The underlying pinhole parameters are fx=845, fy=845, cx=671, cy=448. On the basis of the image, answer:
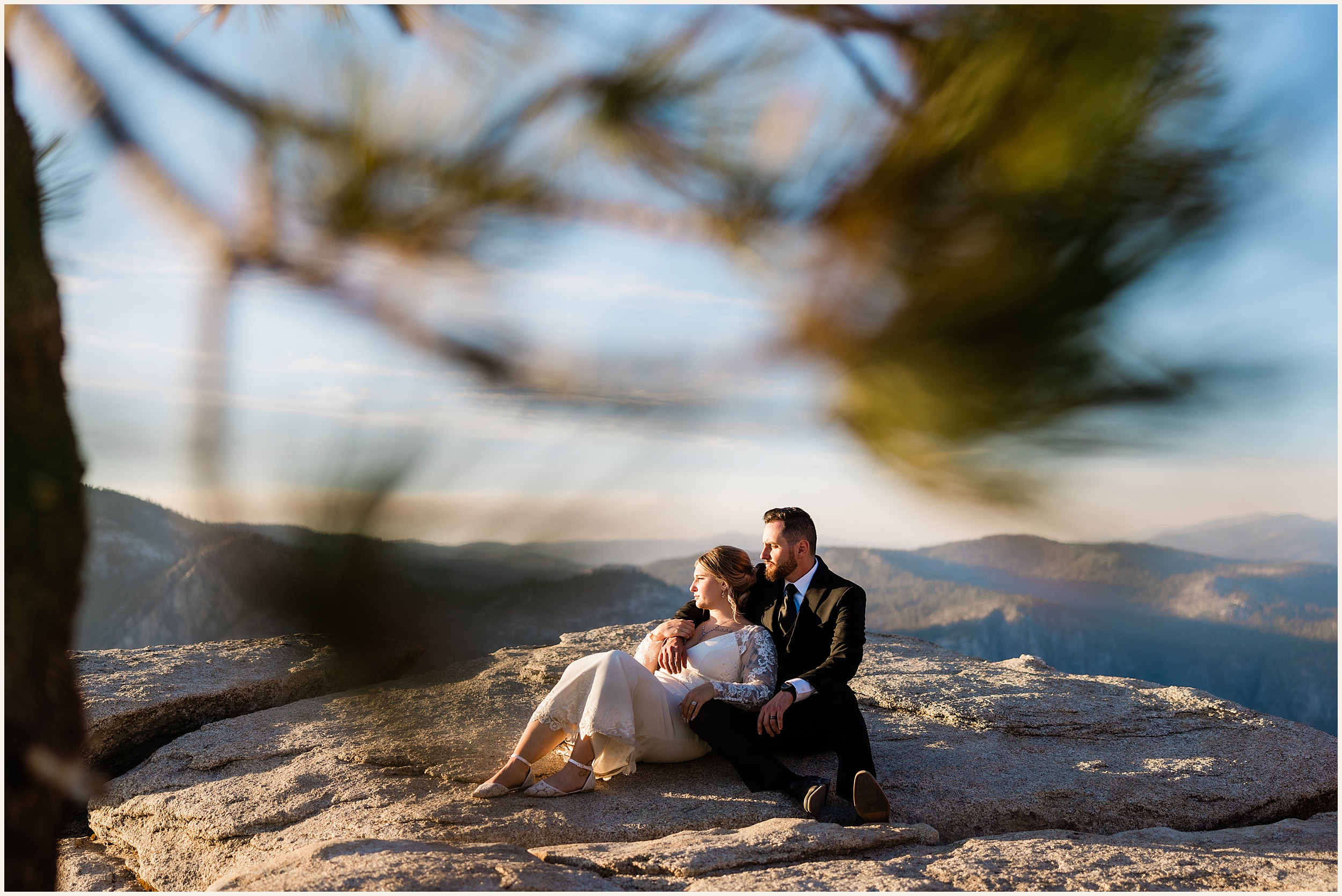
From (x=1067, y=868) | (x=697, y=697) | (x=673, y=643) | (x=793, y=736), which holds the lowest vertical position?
(x=1067, y=868)

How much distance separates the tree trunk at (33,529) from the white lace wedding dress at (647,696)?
1.03m

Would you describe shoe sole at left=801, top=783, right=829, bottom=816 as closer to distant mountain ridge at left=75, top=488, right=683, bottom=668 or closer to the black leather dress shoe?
the black leather dress shoe

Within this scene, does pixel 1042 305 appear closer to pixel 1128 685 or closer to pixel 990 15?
pixel 990 15

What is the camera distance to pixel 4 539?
107 cm

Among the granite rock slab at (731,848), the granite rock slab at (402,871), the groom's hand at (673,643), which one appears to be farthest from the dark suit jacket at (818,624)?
the granite rock slab at (402,871)

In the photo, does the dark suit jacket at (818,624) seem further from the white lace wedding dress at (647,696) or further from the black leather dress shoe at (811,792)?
the black leather dress shoe at (811,792)

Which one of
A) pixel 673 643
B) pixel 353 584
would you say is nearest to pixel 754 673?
pixel 673 643

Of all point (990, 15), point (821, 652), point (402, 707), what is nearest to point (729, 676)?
point (821, 652)

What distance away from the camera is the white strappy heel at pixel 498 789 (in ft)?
6.43

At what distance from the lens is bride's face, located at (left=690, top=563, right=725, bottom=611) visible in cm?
221

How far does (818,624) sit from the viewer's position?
7.09 ft

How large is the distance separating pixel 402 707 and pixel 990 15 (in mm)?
1103

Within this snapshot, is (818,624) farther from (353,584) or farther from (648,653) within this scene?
(353,584)

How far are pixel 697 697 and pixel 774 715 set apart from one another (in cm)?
20
